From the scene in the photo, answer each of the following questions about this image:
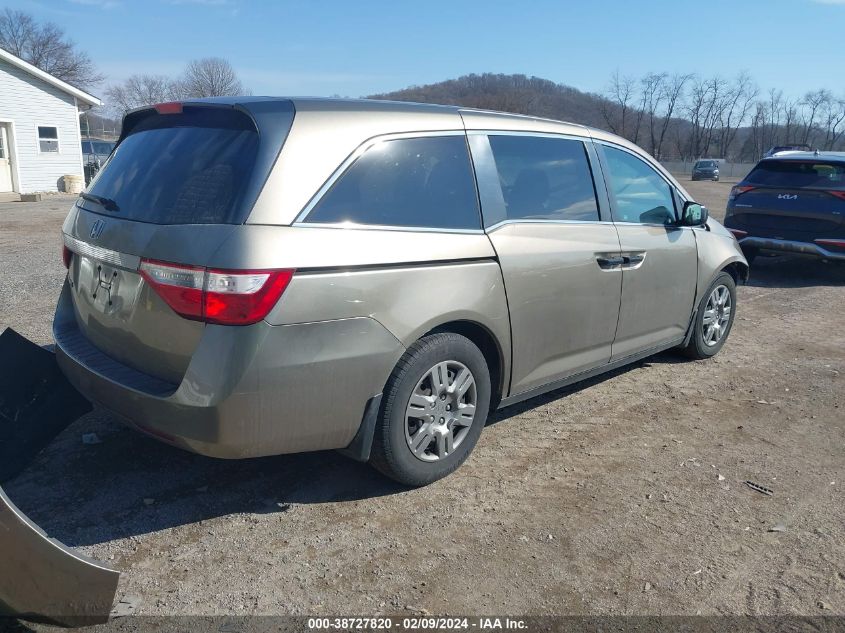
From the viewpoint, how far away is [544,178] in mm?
4184

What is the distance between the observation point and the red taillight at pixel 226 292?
109 inches

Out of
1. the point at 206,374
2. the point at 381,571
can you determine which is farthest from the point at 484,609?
the point at 206,374

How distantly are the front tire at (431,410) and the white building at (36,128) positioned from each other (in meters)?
24.8

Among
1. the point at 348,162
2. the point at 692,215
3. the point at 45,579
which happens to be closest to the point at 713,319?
the point at 692,215

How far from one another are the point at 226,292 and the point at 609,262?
2565mm

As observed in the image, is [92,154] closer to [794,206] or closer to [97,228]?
[794,206]

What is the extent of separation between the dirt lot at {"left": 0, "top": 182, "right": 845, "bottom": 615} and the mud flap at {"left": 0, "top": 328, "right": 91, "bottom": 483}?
0.13 metres

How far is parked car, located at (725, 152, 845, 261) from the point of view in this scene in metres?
9.02

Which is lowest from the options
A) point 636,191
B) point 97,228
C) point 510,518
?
point 510,518

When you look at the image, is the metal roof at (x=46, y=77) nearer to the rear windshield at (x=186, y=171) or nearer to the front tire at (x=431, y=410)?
the rear windshield at (x=186, y=171)

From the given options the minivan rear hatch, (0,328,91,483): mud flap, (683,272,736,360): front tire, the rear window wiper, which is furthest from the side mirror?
(0,328,91,483): mud flap

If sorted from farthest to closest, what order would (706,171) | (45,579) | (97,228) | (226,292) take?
(706,171), (97,228), (226,292), (45,579)

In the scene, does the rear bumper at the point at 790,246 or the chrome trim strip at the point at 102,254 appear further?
the rear bumper at the point at 790,246

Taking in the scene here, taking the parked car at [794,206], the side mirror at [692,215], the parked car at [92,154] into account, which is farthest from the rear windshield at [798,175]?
the parked car at [92,154]
